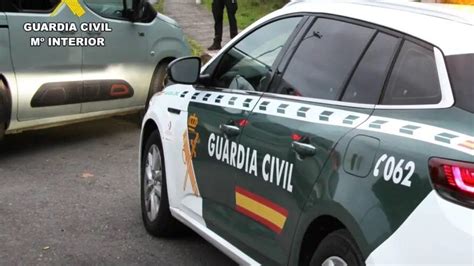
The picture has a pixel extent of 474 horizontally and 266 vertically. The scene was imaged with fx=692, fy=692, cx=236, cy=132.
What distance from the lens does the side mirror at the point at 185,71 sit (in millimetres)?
4359

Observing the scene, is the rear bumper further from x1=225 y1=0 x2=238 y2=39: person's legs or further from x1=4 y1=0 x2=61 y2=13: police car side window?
x1=225 y1=0 x2=238 y2=39: person's legs

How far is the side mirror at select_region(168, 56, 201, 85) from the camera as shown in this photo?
436 centimetres

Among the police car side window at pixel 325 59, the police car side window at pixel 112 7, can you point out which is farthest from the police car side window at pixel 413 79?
the police car side window at pixel 112 7

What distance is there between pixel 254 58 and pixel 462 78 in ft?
5.24

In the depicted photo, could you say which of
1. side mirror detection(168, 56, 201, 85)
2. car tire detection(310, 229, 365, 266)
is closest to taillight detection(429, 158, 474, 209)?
car tire detection(310, 229, 365, 266)

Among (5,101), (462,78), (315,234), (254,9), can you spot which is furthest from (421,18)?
(254,9)

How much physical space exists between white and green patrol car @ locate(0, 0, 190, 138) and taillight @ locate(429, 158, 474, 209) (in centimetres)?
549

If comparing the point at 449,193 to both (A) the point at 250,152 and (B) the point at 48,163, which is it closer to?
(A) the point at 250,152

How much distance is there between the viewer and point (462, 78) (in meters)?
Result: 2.59

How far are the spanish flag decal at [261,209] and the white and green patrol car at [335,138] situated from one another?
0.03 feet

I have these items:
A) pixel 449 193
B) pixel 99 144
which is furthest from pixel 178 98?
pixel 99 144

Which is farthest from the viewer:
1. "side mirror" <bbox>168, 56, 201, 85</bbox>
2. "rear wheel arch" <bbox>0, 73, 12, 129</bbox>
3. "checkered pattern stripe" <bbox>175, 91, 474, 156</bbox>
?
"rear wheel arch" <bbox>0, 73, 12, 129</bbox>

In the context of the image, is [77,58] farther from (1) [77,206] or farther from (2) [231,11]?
(2) [231,11]

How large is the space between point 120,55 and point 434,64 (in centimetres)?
578
